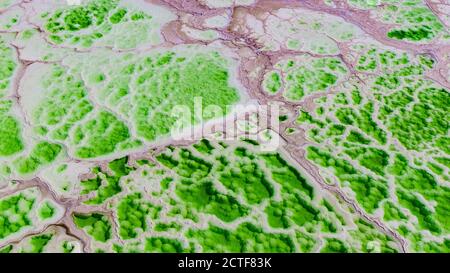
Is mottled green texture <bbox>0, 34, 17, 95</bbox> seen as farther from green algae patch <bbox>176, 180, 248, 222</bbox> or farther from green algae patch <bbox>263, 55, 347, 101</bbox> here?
green algae patch <bbox>263, 55, 347, 101</bbox>

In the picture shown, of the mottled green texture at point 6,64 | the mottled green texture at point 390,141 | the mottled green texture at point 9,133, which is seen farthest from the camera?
the mottled green texture at point 6,64

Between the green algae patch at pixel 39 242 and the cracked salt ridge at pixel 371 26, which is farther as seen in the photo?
the cracked salt ridge at pixel 371 26

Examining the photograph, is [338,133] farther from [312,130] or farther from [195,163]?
[195,163]

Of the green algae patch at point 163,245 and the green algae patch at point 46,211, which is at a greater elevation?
the green algae patch at point 46,211

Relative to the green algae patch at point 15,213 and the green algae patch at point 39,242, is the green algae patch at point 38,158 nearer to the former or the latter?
the green algae patch at point 15,213

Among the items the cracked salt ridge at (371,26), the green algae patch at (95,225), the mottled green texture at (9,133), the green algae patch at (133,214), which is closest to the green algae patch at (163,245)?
the green algae patch at (133,214)

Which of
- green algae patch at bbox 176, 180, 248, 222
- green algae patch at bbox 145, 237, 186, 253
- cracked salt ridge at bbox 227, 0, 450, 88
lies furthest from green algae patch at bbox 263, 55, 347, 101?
green algae patch at bbox 145, 237, 186, 253

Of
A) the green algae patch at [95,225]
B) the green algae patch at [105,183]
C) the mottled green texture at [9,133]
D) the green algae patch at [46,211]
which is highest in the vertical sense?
the mottled green texture at [9,133]
